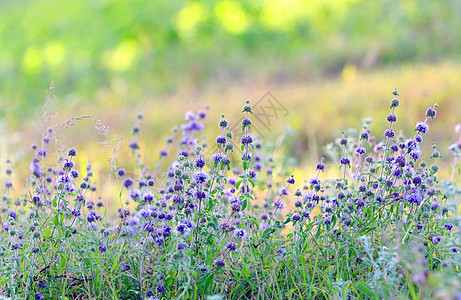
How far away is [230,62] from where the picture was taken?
10.5m

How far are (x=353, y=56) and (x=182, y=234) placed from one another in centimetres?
829

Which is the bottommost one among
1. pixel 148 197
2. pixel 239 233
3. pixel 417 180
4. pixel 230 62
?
pixel 239 233

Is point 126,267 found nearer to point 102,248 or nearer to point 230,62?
point 102,248

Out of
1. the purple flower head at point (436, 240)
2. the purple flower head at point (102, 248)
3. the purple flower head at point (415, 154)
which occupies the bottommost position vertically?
the purple flower head at point (102, 248)

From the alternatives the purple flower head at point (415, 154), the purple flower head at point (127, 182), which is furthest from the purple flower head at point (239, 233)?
the purple flower head at point (415, 154)

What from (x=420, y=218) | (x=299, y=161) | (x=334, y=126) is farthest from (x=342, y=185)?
(x=334, y=126)

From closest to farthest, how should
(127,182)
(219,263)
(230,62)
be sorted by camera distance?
(219,263) < (127,182) < (230,62)

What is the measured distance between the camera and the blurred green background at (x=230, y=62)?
22.9 ft

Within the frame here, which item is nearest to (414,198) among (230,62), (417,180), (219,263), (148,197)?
(417,180)

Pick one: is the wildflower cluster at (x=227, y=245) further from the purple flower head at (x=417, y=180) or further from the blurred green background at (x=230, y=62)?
the blurred green background at (x=230, y=62)

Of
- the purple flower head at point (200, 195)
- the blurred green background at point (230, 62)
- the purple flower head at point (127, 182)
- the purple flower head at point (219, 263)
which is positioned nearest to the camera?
the purple flower head at point (219, 263)

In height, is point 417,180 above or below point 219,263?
above

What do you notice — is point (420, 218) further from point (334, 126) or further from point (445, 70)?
point (445, 70)

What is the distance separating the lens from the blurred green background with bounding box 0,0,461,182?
6988mm
